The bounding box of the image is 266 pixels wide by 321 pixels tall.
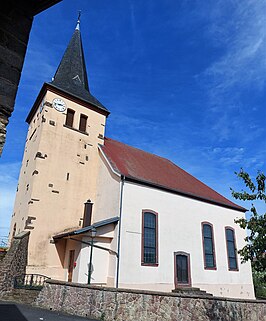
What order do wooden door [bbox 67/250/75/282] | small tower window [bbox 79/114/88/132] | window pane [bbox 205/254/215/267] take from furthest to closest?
small tower window [bbox 79/114/88/132] → window pane [bbox 205/254/215/267] → wooden door [bbox 67/250/75/282]

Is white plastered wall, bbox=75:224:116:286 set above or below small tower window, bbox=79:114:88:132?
below

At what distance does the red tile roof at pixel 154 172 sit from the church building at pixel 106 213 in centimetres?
13

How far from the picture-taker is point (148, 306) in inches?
320

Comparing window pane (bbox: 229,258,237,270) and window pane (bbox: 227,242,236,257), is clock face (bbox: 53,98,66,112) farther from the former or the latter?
window pane (bbox: 229,258,237,270)

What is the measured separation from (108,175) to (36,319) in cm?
915

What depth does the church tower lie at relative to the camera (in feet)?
46.3

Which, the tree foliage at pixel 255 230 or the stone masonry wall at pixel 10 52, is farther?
the tree foliage at pixel 255 230

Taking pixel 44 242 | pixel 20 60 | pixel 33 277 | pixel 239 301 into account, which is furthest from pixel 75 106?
pixel 20 60

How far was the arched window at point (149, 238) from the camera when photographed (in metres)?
14.1

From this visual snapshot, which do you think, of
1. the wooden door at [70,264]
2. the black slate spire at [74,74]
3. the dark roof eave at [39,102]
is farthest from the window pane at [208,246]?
the black slate spire at [74,74]

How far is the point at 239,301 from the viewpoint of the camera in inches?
366

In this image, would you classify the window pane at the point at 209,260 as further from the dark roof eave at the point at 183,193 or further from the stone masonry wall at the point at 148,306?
the stone masonry wall at the point at 148,306

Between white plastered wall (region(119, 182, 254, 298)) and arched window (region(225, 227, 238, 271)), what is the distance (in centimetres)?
34

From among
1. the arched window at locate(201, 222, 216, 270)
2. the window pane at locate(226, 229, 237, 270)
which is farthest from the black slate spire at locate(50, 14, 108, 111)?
the window pane at locate(226, 229, 237, 270)
